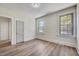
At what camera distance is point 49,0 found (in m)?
0.71

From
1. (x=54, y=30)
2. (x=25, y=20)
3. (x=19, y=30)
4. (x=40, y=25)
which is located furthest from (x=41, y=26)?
(x=19, y=30)

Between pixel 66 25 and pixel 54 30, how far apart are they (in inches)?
10.6

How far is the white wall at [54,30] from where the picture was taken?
1.41 m

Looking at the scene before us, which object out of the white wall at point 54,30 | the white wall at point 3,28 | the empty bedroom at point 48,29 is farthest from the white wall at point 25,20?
the white wall at point 3,28

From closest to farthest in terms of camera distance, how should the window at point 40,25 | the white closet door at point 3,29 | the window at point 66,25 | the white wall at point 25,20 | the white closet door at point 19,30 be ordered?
the window at point 66,25 < the window at point 40,25 < the white wall at point 25,20 < the white closet door at point 19,30 < the white closet door at point 3,29

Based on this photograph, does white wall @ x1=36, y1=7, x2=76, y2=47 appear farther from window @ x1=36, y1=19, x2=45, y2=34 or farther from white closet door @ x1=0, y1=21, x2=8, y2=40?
white closet door @ x1=0, y1=21, x2=8, y2=40

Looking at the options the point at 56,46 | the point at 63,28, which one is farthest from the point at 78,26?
the point at 56,46

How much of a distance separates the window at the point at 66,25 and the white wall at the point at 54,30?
82mm

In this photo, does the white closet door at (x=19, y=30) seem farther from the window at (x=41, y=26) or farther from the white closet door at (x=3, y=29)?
the white closet door at (x=3, y=29)

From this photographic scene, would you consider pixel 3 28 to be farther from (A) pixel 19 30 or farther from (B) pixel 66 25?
(B) pixel 66 25

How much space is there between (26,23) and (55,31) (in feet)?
2.43

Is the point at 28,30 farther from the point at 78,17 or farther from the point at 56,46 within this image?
the point at 78,17

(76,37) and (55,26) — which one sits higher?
(55,26)

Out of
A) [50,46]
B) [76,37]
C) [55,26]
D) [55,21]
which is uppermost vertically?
[55,21]
